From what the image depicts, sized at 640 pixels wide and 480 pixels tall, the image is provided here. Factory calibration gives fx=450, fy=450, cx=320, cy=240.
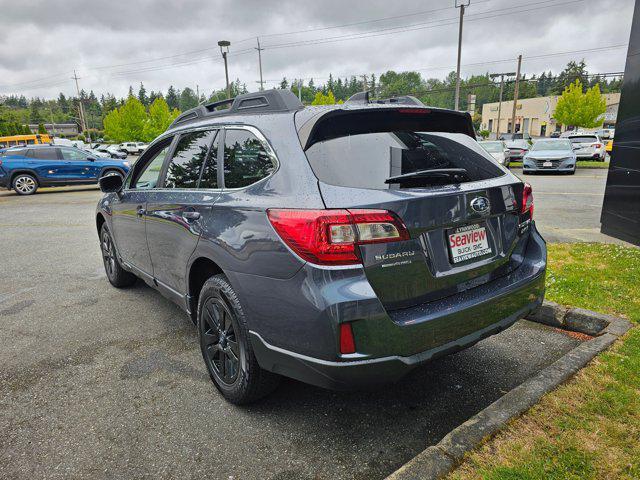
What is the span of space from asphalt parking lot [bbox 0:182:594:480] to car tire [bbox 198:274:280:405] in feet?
0.52

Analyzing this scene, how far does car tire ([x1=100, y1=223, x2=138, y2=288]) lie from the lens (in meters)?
4.96

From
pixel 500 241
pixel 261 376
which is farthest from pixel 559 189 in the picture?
pixel 261 376

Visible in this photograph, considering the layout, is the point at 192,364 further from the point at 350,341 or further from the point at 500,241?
the point at 500,241

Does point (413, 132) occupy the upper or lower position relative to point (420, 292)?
upper

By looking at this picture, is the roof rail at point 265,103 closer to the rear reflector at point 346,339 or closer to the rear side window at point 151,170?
the rear side window at point 151,170

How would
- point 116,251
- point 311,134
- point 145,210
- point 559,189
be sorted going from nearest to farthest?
1. point 311,134
2. point 145,210
3. point 116,251
4. point 559,189

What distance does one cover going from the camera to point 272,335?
2.29 m

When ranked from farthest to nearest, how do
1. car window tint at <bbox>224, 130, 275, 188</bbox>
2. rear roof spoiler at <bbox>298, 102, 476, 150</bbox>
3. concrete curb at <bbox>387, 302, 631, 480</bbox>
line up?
1. car window tint at <bbox>224, 130, 275, 188</bbox>
2. rear roof spoiler at <bbox>298, 102, 476, 150</bbox>
3. concrete curb at <bbox>387, 302, 631, 480</bbox>

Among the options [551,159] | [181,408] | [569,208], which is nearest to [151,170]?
[181,408]

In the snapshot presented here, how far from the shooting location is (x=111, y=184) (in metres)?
4.48

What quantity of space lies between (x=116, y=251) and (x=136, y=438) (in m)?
2.72

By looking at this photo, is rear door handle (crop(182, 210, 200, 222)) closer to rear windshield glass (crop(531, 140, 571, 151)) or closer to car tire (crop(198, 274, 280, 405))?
car tire (crop(198, 274, 280, 405))

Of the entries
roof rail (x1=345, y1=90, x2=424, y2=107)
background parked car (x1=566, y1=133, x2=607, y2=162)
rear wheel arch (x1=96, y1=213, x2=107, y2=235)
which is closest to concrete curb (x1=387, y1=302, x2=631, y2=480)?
roof rail (x1=345, y1=90, x2=424, y2=107)

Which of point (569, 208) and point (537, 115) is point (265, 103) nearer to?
point (569, 208)
